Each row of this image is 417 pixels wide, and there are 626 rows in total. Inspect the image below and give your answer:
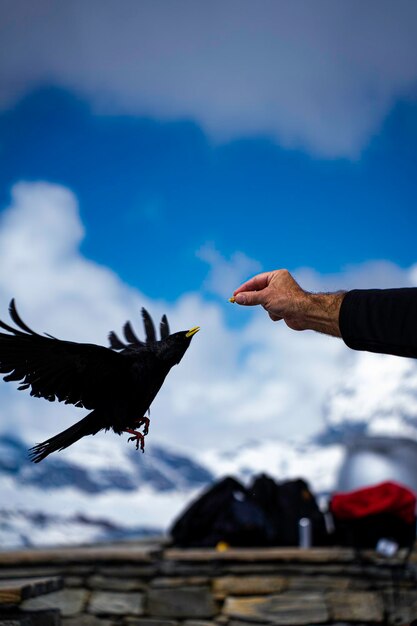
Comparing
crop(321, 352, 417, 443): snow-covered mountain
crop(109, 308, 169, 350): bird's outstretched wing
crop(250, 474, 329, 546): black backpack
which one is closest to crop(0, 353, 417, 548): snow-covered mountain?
crop(321, 352, 417, 443): snow-covered mountain

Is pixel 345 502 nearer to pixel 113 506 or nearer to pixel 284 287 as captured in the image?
pixel 284 287

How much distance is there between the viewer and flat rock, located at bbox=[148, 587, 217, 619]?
5.31 metres

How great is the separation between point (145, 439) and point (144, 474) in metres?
139

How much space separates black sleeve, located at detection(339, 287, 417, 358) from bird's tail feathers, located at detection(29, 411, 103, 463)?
768 millimetres

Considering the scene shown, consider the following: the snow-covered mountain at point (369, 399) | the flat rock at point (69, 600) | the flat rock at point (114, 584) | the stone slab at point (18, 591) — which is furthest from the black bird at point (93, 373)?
the snow-covered mountain at point (369, 399)

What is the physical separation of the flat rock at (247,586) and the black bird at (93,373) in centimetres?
435

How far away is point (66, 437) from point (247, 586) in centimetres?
447

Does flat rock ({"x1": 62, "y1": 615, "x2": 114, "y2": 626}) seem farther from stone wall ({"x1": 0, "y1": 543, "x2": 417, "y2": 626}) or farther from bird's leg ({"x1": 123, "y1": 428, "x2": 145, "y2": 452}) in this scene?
bird's leg ({"x1": 123, "y1": 428, "x2": 145, "y2": 452})

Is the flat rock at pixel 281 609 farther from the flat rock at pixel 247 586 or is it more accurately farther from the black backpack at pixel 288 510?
the black backpack at pixel 288 510

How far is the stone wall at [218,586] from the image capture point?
5.26 meters

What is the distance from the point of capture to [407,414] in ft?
419

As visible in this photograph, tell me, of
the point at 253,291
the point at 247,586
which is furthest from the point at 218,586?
the point at 253,291

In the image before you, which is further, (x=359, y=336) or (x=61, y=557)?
(x=61, y=557)

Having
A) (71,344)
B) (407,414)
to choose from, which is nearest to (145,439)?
(71,344)
